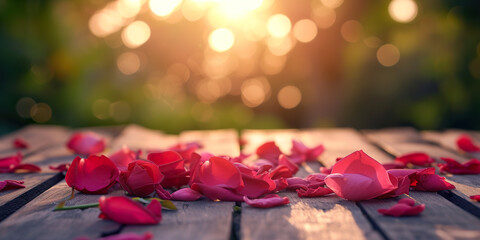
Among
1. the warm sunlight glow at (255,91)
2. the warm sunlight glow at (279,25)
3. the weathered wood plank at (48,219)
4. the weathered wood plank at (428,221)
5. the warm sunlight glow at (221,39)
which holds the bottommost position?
the weathered wood plank at (48,219)

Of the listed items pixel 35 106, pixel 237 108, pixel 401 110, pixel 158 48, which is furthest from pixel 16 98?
pixel 401 110

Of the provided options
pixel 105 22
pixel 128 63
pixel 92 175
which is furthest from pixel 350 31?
pixel 92 175

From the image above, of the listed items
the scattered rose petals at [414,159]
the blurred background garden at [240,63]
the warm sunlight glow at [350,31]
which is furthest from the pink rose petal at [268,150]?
the warm sunlight glow at [350,31]

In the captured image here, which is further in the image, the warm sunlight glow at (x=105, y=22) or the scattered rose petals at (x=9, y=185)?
the warm sunlight glow at (x=105, y=22)

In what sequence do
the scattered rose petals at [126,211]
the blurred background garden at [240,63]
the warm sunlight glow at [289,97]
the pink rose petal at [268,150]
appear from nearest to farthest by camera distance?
the scattered rose petals at [126,211] → the pink rose petal at [268,150] → the blurred background garden at [240,63] → the warm sunlight glow at [289,97]

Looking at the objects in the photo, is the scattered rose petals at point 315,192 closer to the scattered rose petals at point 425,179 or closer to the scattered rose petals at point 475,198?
the scattered rose petals at point 425,179

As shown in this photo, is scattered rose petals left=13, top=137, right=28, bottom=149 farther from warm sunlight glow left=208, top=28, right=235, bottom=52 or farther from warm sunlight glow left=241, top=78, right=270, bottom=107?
warm sunlight glow left=208, top=28, right=235, bottom=52

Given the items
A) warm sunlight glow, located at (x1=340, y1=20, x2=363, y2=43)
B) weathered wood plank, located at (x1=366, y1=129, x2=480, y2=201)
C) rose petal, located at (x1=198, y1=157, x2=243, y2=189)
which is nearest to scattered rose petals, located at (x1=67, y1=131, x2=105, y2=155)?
rose petal, located at (x1=198, y1=157, x2=243, y2=189)
